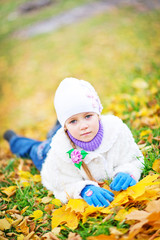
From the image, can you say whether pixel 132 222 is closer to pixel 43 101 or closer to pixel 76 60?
pixel 43 101

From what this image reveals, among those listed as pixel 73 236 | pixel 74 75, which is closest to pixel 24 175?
pixel 73 236

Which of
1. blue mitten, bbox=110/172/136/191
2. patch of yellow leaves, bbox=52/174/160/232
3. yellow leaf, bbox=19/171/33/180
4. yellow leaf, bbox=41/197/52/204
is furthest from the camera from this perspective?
yellow leaf, bbox=19/171/33/180

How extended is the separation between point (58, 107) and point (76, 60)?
16.2 feet

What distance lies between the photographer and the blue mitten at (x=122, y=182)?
5.17 feet

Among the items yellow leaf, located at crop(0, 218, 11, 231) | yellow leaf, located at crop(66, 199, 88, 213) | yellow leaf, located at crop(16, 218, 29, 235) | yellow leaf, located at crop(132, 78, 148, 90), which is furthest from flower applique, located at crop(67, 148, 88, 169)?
yellow leaf, located at crop(132, 78, 148, 90)

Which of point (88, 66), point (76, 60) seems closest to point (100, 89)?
Answer: point (88, 66)

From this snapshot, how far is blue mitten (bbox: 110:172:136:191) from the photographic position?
1.57 meters

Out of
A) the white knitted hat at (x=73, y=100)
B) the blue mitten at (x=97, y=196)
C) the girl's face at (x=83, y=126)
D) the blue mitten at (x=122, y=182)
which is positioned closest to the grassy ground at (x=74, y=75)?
the blue mitten at (x=97, y=196)

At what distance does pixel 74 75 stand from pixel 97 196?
14.6 feet

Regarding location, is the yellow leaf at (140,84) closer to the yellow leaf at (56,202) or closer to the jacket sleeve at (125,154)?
the jacket sleeve at (125,154)

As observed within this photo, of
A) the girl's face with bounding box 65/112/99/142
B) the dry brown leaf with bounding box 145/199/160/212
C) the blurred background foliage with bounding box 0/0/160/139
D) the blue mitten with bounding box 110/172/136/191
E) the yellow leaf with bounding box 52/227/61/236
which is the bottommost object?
the blurred background foliage with bounding box 0/0/160/139

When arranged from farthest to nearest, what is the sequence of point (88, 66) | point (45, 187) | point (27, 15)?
point (27, 15), point (88, 66), point (45, 187)

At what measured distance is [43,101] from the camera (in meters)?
5.43

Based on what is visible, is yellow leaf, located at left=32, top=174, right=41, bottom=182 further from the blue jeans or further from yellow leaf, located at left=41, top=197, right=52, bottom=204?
yellow leaf, located at left=41, top=197, right=52, bottom=204
